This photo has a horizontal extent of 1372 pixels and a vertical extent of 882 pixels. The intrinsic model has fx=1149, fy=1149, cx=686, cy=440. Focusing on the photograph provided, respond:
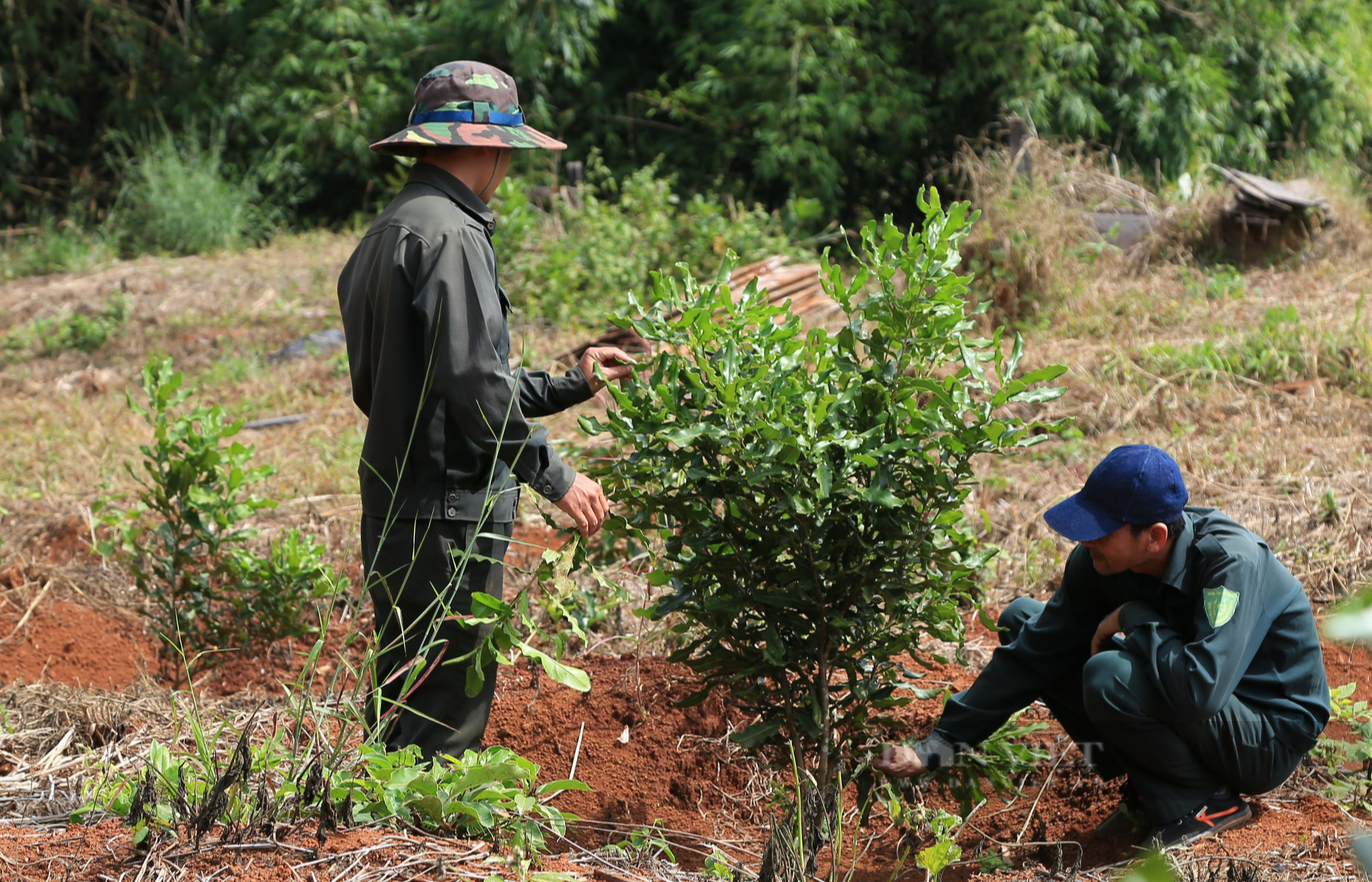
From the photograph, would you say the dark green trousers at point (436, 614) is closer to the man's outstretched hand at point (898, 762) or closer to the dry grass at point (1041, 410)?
the dry grass at point (1041, 410)

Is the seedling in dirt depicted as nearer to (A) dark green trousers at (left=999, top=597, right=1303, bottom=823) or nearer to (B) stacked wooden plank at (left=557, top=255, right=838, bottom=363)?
(A) dark green trousers at (left=999, top=597, right=1303, bottom=823)

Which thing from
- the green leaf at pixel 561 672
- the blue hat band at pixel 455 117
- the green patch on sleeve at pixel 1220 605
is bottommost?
the green patch on sleeve at pixel 1220 605

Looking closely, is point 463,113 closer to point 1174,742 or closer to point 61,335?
point 1174,742

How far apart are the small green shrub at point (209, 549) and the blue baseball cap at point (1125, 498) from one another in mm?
2093

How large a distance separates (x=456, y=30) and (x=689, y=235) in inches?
208

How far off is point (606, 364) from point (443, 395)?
0.47 meters

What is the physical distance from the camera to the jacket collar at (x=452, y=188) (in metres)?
2.59

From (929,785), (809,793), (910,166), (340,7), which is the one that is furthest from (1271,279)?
(340,7)

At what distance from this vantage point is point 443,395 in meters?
2.47

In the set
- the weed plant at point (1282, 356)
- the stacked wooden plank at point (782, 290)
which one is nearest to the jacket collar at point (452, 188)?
the stacked wooden plank at point (782, 290)

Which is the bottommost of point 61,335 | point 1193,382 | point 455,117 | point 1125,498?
point 61,335

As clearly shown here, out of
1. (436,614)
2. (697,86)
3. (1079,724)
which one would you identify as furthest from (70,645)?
(697,86)

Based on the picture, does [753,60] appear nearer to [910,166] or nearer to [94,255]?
[910,166]

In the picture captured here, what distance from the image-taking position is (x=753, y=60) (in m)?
10.5
